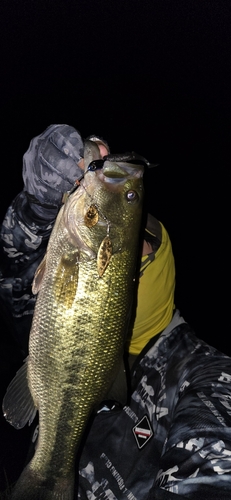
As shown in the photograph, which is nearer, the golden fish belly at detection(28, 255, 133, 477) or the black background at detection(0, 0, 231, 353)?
the golden fish belly at detection(28, 255, 133, 477)

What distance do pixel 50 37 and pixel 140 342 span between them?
101 ft

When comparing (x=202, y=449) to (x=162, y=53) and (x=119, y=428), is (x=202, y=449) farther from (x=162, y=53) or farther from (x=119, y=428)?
(x=162, y=53)

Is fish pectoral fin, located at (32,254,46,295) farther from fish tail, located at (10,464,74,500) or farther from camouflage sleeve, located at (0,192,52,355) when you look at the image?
fish tail, located at (10,464,74,500)

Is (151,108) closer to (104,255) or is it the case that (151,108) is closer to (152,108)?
(152,108)

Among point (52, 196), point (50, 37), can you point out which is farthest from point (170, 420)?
point (50, 37)

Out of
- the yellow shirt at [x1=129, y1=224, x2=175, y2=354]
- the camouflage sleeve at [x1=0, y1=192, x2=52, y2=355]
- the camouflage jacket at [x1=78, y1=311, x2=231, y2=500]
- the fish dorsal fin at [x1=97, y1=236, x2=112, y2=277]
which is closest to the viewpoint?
the fish dorsal fin at [x1=97, y1=236, x2=112, y2=277]

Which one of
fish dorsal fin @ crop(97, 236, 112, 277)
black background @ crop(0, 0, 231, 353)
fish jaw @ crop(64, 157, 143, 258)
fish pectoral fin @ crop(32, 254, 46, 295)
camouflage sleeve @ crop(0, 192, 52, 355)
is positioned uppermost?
fish jaw @ crop(64, 157, 143, 258)

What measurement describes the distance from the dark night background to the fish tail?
1398 millimetres

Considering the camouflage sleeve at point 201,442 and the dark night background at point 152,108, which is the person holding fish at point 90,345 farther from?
the dark night background at point 152,108

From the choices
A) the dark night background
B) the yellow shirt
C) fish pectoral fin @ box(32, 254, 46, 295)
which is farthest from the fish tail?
the dark night background

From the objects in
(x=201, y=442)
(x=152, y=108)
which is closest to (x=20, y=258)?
(x=201, y=442)

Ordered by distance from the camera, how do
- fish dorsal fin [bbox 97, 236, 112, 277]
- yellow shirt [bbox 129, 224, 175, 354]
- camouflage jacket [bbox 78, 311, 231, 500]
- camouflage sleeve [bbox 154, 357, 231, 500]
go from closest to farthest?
fish dorsal fin [bbox 97, 236, 112, 277] → camouflage sleeve [bbox 154, 357, 231, 500] → camouflage jacket [bbox 78, 311, 231, 500] → yellow shirt [bbox 129, 224, 175, 354]

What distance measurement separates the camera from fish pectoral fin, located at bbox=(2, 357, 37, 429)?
2049mm

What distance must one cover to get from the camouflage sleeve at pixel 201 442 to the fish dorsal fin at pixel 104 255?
0.94m
